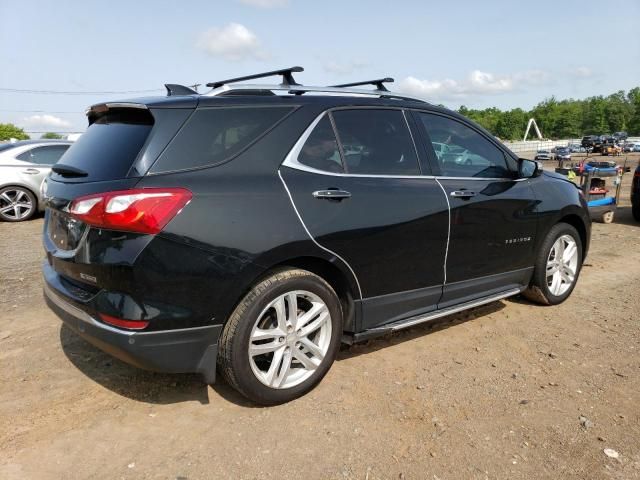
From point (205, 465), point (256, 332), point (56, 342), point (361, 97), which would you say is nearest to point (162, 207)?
point (256, 332)

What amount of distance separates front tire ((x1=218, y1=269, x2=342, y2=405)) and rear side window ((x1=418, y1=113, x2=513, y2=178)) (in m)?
1.42

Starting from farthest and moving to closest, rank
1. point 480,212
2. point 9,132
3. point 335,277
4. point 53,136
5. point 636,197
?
point 9,132 → point 53,136 → point 636,197 → point 480,212 → point 335,277

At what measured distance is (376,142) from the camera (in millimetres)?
3477

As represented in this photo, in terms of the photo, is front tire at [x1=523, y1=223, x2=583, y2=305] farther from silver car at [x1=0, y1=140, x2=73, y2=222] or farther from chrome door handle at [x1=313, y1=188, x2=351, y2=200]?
silver car at [x1=0, y1=140, x2=73, y2=222]

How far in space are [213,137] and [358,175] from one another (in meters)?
0.95

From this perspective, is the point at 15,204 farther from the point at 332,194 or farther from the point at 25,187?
the point at 332,194

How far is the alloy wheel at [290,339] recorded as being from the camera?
9.52 feet

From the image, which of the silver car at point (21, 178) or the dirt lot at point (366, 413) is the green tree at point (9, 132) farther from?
the dirt lot at point (366, 413)

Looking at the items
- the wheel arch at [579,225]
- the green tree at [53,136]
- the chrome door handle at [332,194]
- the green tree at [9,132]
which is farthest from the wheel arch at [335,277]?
the green tree at [9,132]

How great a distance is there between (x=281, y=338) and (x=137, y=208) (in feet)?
3.50

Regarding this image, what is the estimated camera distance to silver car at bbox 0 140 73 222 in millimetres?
9219

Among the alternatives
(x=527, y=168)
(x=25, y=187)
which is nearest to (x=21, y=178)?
(x=25, y=187)

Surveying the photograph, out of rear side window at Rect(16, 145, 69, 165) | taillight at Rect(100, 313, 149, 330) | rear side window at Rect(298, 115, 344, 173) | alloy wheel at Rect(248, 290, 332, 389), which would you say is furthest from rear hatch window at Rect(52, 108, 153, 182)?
rear side window at Rect(16, 145, 69, 165)

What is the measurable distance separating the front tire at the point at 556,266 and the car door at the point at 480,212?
6.7 inches
